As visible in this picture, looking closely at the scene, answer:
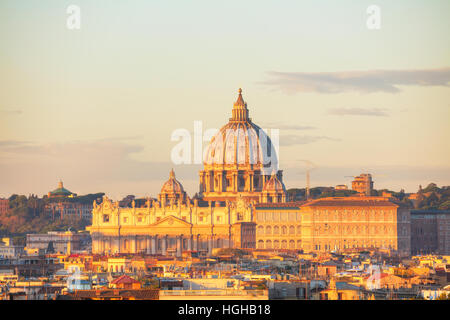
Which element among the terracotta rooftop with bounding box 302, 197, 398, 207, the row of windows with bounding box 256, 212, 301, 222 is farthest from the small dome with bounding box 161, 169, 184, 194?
the terracotta rooftop with bounding box 302, 197, 398, 207

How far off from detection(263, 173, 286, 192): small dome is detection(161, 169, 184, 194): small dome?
9397 mm

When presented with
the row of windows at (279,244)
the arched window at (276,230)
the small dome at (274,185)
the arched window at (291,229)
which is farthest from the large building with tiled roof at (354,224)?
the small dome at (274,185)

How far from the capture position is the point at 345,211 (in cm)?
16550

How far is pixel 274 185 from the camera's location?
192000 millimetres

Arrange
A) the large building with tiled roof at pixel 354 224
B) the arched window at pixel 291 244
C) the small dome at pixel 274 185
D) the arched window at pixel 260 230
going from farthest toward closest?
the small dome at pixel 274 185 → the arched window at pixel 260 230 → the arched window at pixel 291 244 → the large building with tiled roof at pixel 354 224

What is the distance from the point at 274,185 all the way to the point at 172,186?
36.8 ft

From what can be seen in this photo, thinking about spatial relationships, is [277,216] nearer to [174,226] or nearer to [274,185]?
[174,226]

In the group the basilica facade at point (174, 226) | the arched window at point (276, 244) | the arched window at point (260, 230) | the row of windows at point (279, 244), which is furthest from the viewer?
the basilica facade at point (174, 226)

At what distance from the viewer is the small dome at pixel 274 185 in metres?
191

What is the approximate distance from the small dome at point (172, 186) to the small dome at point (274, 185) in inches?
370

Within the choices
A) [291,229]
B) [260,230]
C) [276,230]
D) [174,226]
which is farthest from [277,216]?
[174,226]

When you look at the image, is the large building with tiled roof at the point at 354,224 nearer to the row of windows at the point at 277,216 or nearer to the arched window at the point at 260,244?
the row of windows at the point at 277,216
